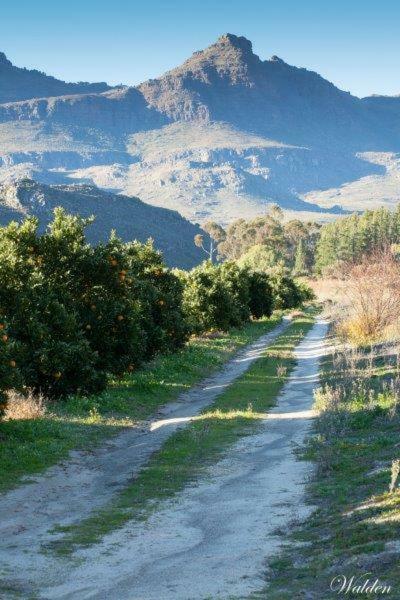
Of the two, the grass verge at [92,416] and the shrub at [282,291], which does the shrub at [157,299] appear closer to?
the grass verge at [92,416]

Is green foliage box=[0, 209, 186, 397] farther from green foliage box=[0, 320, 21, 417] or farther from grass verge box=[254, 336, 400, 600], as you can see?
grass verge box=[254, 336, 400, 600]

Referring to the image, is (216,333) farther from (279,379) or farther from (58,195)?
(58,195)

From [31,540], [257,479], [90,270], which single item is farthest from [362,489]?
[90,270]

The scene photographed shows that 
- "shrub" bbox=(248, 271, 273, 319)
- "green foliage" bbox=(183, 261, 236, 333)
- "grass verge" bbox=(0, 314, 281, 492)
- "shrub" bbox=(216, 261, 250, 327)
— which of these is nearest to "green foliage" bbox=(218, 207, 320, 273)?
"shrub" bbox=(248, 271, 273, 319)

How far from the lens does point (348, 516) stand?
9.58 metres

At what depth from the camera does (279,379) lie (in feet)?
87.6

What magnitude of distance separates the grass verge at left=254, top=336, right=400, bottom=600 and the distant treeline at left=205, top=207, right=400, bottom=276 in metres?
106

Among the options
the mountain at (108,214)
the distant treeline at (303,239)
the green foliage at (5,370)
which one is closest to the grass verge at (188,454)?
the green foliage at (5,370)

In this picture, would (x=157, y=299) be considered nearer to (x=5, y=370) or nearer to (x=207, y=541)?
(x=5, y=370)

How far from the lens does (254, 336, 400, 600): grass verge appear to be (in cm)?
712

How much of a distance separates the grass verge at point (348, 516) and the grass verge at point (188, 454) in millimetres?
2161

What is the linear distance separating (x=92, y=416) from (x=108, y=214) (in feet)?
419

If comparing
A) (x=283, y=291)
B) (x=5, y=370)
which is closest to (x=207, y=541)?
(x=5, y=370)

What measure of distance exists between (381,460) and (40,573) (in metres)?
6.71
